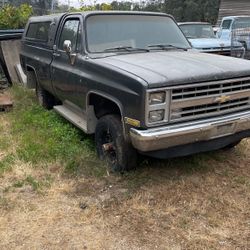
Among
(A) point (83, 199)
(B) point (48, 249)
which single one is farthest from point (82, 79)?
(B) point (48, 249)

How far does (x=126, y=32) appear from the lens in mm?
5551

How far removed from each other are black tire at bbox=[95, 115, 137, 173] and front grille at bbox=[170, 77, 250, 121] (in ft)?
2.34

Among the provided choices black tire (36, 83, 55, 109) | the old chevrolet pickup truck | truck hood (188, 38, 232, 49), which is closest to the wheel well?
the old chevrolet pickup truck

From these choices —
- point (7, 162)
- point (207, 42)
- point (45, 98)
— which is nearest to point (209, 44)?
point (207, 42)

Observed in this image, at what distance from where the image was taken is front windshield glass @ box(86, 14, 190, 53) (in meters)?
5.41

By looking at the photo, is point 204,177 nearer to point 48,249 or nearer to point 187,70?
point 187,70

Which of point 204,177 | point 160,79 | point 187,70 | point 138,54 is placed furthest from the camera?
point 138,54

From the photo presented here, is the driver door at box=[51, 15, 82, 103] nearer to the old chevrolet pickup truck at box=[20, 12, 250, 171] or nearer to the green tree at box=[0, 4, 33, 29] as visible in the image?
the old chevrolet pickup truck at box=[20, 12, 250, 171]

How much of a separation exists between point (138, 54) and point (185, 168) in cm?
156

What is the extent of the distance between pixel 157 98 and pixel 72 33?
225 centimetres

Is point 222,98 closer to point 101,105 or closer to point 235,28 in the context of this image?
point 101,105

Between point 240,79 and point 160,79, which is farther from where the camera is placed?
point 240,79

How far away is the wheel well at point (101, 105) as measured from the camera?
201 inches

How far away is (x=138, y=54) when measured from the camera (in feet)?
17.1
